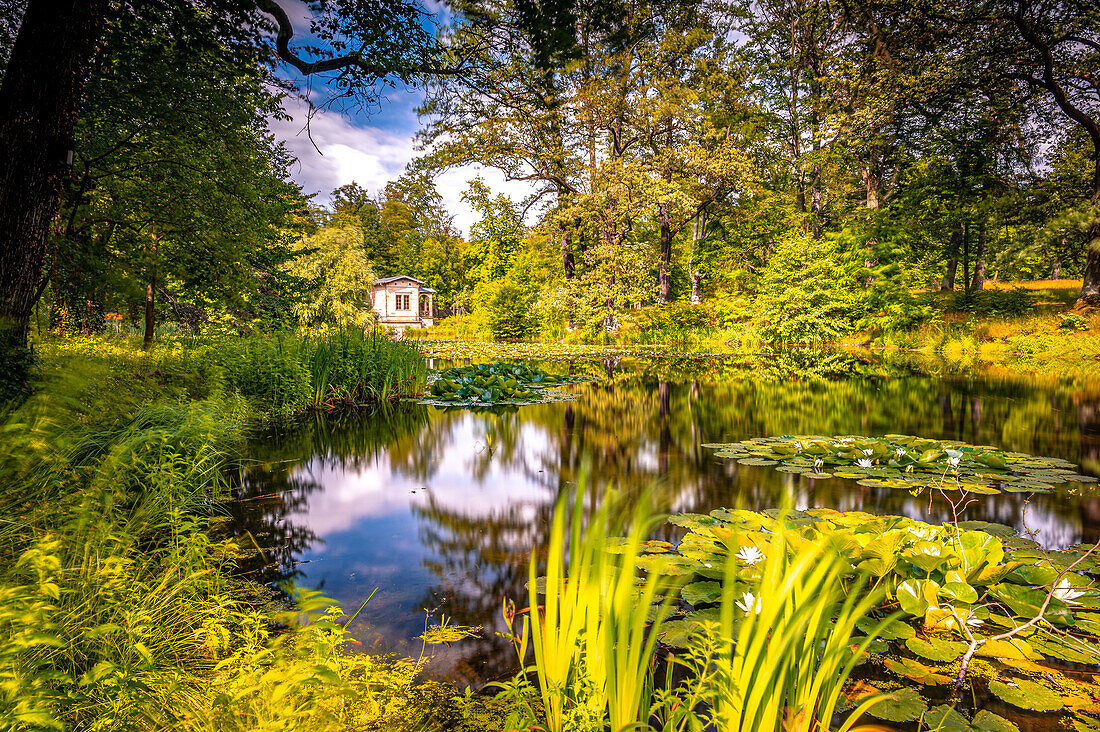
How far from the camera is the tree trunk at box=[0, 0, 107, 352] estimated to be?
3.43 meters

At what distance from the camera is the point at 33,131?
347 centimetres

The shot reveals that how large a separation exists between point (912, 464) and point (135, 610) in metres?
5.07

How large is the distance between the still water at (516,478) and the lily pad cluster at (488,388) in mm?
661

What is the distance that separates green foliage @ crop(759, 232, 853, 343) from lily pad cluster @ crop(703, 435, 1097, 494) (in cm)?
956

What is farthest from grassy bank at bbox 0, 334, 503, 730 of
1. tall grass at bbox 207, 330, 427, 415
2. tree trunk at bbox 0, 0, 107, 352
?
tall grass at bbox 207, 330, 427, 415

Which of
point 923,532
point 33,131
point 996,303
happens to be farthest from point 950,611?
point 996,303

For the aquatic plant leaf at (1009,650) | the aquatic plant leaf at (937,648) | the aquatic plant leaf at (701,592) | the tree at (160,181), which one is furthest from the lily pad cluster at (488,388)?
the aquatic plant leaf at (1009,650)

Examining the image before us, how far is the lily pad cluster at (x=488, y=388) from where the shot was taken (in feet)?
27.4

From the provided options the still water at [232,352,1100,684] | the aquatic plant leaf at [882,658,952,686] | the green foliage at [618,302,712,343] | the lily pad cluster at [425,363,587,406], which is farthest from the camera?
the green foliage at [618,302,712,343]

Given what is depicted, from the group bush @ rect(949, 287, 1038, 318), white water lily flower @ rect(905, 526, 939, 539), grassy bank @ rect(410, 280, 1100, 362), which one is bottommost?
white water lily flower @ rect(905, 526, 939, 539)

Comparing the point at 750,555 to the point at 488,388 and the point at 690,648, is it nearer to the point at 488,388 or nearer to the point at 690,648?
the point at 690,648

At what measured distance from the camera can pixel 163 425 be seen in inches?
138

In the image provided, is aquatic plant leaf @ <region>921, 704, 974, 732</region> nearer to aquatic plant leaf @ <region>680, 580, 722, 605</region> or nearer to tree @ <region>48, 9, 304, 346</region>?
aquatic plant leaf @ <region>680, 580, 722, 605</region>

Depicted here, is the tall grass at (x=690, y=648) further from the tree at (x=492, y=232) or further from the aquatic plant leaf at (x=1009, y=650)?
the tree at (x=492, y=232)
